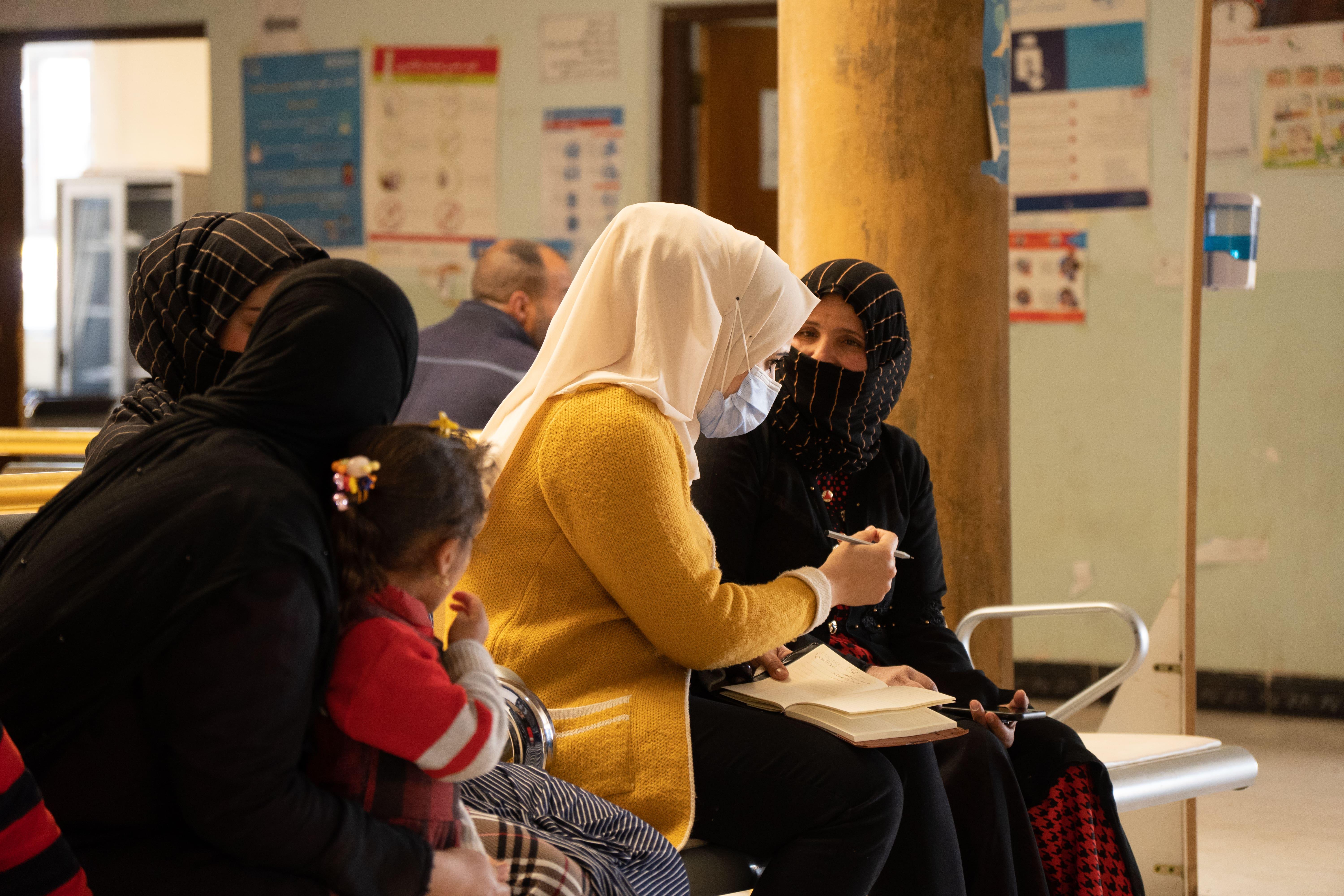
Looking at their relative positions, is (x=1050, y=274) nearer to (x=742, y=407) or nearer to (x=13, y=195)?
(x=742, y=407)

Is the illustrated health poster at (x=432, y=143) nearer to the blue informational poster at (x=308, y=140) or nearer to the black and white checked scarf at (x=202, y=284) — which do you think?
the blue informational poster at (x=308, y=140)

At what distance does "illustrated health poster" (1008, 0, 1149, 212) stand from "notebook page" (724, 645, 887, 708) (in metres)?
3.02

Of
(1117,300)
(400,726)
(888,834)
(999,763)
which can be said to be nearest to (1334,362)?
(1117,300)

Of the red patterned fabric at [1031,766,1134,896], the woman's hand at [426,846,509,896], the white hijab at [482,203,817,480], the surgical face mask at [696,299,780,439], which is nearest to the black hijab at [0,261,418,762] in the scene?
the woman's hand at [426,846,509,896]

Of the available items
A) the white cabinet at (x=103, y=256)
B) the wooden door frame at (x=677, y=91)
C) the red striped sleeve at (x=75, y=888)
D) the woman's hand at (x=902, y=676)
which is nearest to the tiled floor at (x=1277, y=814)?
the woman's hand at (x=902, y=676)

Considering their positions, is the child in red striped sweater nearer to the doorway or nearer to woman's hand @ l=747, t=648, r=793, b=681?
woman's hand @ l=747, t=648, r=793, b=681

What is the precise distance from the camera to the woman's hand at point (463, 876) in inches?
47.2

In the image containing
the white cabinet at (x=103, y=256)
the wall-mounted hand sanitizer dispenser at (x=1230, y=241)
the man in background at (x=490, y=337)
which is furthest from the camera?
the white cabinet at (x=103, y=256)

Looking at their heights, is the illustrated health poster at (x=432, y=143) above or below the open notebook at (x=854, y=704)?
above

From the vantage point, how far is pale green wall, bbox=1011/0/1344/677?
4371 millimetres

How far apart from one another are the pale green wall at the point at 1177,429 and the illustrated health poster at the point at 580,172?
1.71 metres

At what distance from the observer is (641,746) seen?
1686mm

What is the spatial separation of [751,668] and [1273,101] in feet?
11.6

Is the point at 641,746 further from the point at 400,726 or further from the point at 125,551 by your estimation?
the point at 125,551
